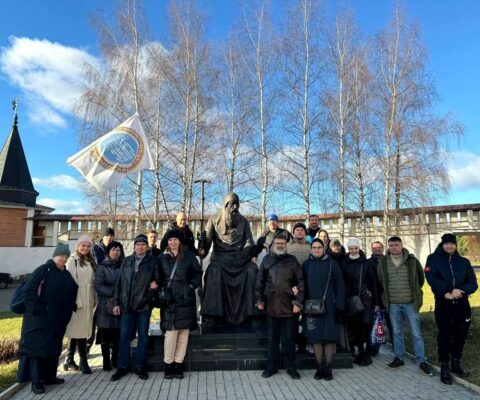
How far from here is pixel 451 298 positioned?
521 centimetres

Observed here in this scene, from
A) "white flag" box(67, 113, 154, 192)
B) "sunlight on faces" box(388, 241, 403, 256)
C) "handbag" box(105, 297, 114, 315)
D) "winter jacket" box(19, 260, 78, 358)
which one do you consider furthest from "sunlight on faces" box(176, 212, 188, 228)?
"sunlight on faces" box(388, 241, 403, 256)

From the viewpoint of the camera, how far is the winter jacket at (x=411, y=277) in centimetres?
577

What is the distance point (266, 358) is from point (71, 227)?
24.2m

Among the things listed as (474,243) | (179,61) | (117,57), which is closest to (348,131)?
(179,61)

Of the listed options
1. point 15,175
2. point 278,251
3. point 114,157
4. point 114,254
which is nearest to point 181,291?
point 114,254

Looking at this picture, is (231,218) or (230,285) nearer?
(230,285)

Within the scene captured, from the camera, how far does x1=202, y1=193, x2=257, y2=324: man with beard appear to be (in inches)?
242

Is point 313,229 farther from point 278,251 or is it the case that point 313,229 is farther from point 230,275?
point 278,251

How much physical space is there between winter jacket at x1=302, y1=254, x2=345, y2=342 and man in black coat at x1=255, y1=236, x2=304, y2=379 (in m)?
0.17

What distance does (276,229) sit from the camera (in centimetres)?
653

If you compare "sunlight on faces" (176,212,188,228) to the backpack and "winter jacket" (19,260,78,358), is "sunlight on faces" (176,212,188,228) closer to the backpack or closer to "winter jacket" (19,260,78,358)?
"winter jacket" (19,260,78,358)

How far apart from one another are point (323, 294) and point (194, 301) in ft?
5.79

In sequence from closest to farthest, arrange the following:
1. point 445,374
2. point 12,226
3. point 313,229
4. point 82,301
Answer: point 445,374 → point 82,301 → point 313,229 → point 12,226

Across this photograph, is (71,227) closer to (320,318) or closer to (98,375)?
(98,375)
